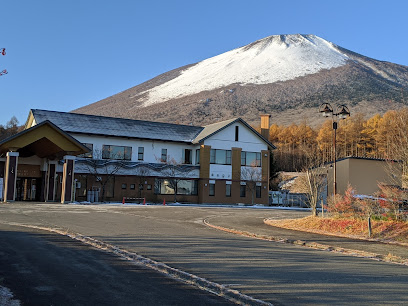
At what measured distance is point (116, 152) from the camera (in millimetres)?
43969

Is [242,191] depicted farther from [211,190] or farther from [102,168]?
[102,168]

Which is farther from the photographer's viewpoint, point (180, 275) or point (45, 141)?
point (45, 141)

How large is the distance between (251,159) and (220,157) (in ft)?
12.1

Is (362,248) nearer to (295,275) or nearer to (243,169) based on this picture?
(295,275)

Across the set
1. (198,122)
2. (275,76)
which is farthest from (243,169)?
(275,76)

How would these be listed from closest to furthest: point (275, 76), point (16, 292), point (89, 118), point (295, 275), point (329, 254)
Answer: point (16, 292) < point (295, 275) < point (329, 254) < point (89, 118) < point (275, 76)

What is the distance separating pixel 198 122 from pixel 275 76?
64.8 metres

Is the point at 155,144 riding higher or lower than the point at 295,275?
higher

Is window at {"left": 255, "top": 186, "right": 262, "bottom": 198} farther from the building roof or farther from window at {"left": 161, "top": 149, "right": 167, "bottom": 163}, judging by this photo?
window at {"left": 161, "top": 149, "right": 167, "bottom": 163}

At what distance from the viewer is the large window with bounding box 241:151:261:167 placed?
47438mm

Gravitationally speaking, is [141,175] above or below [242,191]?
above

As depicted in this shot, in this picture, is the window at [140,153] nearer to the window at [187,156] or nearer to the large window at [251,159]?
the window at [187,156]

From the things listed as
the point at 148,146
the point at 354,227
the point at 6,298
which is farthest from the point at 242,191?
the point at 6,298

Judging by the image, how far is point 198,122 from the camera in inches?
5463
